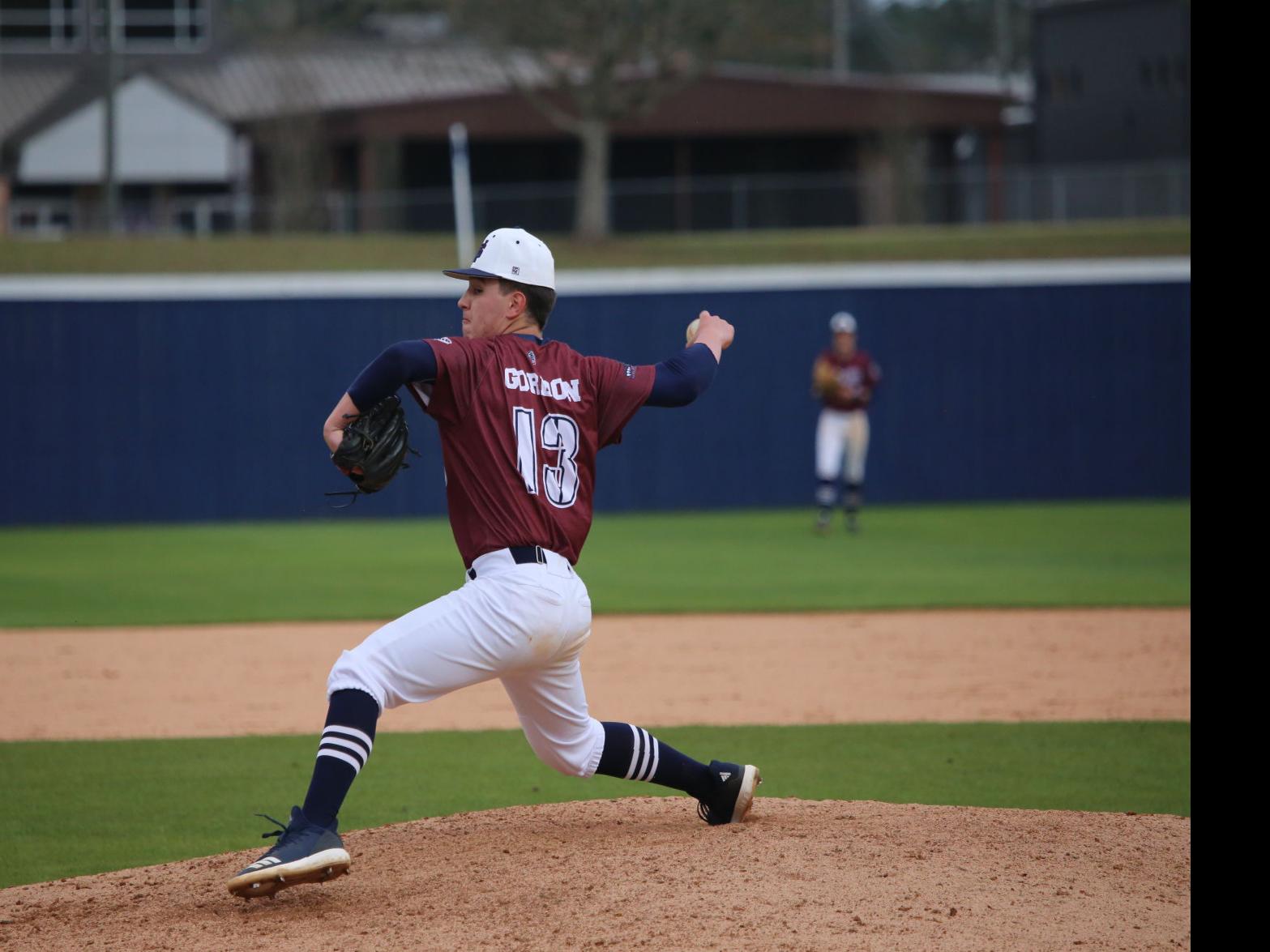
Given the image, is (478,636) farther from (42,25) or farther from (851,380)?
(42,25)

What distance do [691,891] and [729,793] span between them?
33.1 inches

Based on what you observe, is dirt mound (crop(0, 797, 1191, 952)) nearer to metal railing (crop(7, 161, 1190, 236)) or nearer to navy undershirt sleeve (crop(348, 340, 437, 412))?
navy undershirt sleeve (crop(348, 340, 437, 412))

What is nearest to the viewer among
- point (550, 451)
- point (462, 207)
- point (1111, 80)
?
point (550, 451)

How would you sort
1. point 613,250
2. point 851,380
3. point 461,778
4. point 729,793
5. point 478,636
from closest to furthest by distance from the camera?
point 478,636, point 729,793, point 461,778, point 851,380, point 613,250

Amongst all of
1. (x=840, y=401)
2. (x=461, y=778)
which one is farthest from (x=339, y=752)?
(x=840, y=401)

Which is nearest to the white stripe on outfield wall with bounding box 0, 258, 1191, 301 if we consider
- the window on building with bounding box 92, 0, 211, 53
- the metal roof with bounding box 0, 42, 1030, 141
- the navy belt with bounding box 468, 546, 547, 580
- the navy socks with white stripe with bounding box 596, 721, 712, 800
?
the navy socks with white stripe with bounding box 596, 721, 712, 800

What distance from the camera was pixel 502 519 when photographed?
4.48 metres

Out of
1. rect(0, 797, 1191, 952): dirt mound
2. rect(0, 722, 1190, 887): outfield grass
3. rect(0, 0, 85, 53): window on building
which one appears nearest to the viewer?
rect(0, 797, 1191, 952): dirt mound

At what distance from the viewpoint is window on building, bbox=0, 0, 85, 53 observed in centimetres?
3906

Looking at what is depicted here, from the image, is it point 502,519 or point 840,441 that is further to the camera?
point 840,441

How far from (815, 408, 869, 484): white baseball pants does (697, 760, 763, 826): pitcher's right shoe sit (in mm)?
11884

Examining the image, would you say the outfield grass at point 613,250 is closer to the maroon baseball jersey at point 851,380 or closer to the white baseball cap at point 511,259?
the maroon baseball jersey at point 851,380

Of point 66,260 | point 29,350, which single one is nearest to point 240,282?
point 29,350

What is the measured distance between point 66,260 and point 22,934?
62.0ft
